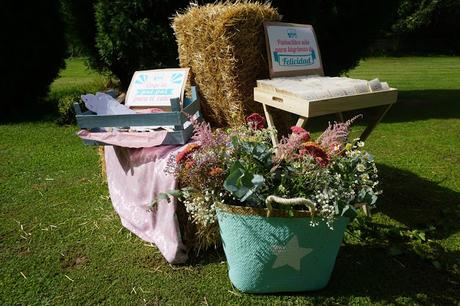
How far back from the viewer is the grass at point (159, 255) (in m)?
2.62

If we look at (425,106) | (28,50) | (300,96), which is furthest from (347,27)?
(28,50)

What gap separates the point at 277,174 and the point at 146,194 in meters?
1.19

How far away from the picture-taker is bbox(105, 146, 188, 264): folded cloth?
2914 millimetres

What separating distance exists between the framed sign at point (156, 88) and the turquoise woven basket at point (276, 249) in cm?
165

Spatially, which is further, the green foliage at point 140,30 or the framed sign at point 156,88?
the green foliage at point 140,30

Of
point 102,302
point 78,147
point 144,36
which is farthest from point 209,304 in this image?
point 144,36

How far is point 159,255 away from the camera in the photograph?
309 cm

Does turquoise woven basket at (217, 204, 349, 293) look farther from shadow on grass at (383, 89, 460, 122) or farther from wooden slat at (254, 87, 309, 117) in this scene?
shadow on grass at (383, 89, 460, 122)

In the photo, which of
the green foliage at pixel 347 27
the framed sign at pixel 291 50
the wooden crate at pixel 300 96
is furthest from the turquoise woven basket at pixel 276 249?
the green foliage at pixel 347 27

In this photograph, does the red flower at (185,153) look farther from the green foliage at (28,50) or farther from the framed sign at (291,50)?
the green foliage at (28,50)

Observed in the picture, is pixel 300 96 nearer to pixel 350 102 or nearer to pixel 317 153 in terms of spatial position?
pixel 350 102

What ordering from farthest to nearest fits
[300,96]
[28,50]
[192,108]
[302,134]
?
[28,50] < [192,108] < [300,96] < [302,134]

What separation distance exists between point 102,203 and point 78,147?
243cm

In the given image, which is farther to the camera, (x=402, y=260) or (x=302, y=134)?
(x=402, y=260)
